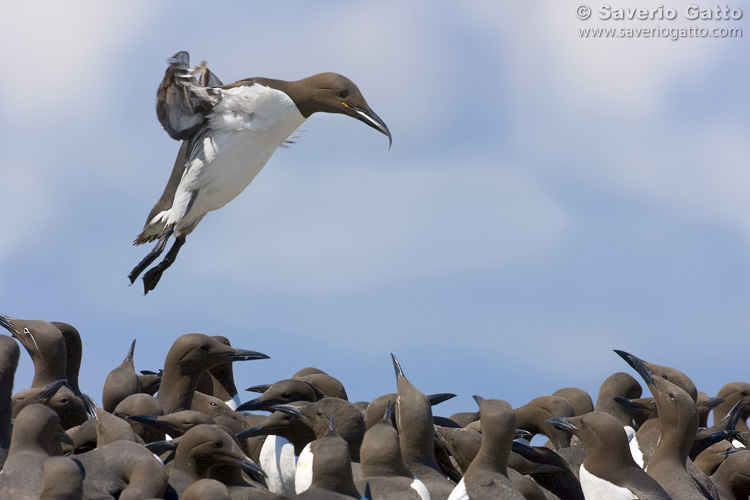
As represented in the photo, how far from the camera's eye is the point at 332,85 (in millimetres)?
14727

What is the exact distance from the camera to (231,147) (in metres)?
14.5

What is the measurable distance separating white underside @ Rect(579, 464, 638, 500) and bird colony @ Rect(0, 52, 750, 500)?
14 millimetres

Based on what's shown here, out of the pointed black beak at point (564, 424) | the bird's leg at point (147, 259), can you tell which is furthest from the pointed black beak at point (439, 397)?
the bird's leg at point (147, 259)

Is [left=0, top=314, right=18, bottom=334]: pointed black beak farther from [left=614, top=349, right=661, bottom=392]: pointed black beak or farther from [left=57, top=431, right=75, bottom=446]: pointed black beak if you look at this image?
[left=614, top=349, right=661, bottom=392]: pointed black beak

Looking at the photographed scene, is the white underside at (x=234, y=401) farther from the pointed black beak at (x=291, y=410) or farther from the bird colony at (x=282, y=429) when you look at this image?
the pointed black beak at (x=291, y=410)

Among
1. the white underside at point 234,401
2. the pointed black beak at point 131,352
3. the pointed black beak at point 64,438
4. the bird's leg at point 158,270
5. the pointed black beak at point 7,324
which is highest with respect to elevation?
the bird's leg at point 158,270

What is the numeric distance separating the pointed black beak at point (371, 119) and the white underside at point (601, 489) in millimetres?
5862

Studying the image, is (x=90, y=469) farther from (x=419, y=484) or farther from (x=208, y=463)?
(x=419, y=484)

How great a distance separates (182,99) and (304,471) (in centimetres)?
654

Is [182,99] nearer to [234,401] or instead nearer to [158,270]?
[158,270]

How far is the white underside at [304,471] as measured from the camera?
27.8ft

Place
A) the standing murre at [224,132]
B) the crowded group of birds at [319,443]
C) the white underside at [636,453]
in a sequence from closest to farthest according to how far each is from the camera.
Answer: the crowded group of birds at [319,443]
the white underside at [636,453]
the standing murre at [224,132]

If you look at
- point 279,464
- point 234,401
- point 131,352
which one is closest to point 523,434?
point 279,464

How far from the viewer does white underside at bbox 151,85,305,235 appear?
14.5m
